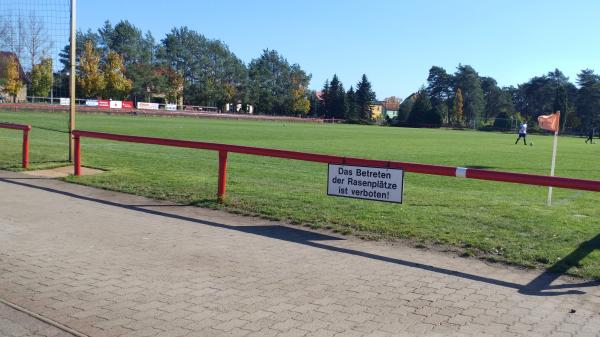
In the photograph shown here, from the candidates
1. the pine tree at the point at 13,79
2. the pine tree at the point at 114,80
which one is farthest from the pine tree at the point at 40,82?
the pine tree at the point at 114,80

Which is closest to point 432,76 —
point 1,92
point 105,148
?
point 1,92

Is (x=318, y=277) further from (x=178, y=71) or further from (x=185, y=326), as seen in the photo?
(x=178, y=71)

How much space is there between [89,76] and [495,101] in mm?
98325

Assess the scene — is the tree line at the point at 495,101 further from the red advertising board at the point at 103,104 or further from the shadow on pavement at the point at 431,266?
the shadow on pavement at the point at 431,266

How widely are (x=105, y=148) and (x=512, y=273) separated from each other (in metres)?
17.8

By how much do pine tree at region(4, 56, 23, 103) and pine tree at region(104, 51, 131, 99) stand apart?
17141 mm

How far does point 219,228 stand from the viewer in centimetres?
824

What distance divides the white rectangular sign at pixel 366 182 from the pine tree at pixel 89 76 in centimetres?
9498

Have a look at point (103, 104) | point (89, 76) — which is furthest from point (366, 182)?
point (89, 76)

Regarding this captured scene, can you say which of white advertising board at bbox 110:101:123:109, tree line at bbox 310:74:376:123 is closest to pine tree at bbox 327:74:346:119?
tree line at bbox 310:74:376:123

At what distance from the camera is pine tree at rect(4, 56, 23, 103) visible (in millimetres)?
78488

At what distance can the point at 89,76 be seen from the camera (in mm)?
96062

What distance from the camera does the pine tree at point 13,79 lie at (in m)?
78.5

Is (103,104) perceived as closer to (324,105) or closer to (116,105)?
(116,105)
